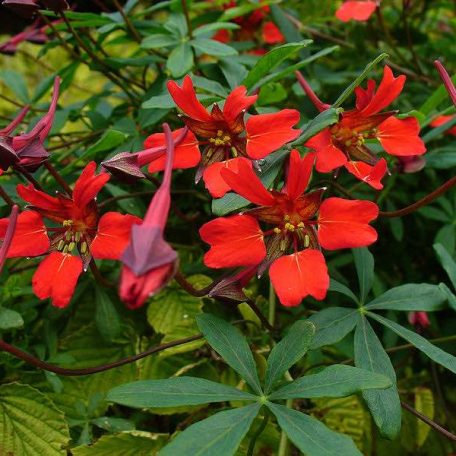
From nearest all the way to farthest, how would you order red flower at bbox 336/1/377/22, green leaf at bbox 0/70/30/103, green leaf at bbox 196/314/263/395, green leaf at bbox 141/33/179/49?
1. green leaf at bbox 196/314/263/395
2. green leaf at bbox 141/33/179/49
3. red flower at bbox 336/1/377/22
4. green leaf at bbox 0/70/30/103

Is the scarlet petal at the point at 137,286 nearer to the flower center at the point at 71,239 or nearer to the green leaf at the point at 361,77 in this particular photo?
the flower center at the point at 71,239

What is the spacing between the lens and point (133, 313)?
122 cm

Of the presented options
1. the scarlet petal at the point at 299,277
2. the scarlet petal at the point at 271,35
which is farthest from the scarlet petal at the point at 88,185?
the scarlet petal at the point at 271,35

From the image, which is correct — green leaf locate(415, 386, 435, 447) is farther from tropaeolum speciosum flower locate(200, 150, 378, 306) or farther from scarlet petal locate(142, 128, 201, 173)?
scarlet petal locate(142, 128, 201, 173)

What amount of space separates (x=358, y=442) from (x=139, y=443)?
39cm

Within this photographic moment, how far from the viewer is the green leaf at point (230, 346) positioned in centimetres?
78

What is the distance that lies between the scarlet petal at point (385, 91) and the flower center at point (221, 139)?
0.63 feet

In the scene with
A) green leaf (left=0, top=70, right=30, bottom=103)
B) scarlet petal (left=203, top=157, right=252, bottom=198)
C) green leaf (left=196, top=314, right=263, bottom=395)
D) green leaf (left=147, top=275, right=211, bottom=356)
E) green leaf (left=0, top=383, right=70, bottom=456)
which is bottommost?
green leaf (left=0, top=383, right=70, bottom=456)

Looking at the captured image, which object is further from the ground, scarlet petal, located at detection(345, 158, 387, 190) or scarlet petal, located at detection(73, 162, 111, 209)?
scarlet petal, located at detection(73, 162, 111, 209)

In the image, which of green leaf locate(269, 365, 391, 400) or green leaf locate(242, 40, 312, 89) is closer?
green leaf locate(269, 365, 391, 400)

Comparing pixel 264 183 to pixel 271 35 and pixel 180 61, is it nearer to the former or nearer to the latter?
pixel 180 61

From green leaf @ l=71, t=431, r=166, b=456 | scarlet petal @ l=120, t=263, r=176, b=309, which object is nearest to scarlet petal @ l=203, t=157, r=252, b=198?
scarlet petal @ l=120, t=263, r=176, b=309

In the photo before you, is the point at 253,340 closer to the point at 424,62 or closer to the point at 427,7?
the point at 424,62

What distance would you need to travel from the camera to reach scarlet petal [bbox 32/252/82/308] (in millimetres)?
746
